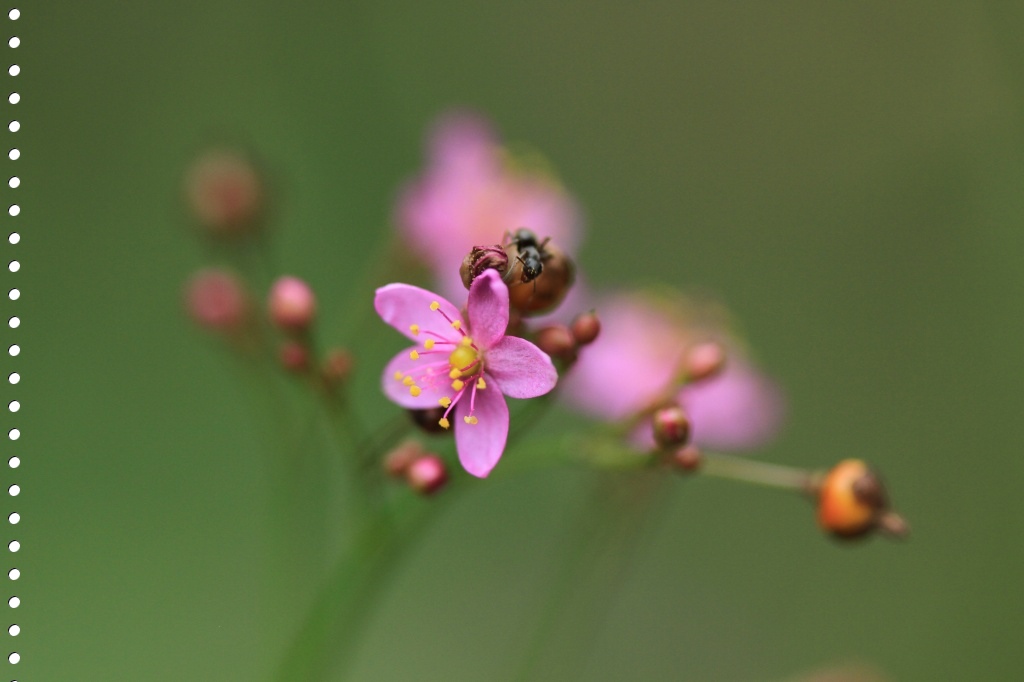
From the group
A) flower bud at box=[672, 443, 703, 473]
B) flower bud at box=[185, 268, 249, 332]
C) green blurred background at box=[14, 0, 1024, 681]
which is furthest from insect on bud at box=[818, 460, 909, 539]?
green blurred background at box=[14, 0, 1024, 681]

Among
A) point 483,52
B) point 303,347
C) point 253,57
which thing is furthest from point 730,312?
point 303,347

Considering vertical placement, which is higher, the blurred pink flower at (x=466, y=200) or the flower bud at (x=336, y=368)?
the blurred pink flower at (x=466, y=200)

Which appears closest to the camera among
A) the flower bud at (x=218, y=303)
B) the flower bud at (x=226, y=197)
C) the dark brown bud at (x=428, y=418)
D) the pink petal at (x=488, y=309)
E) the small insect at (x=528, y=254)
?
the pink petal at (x=488, y=309)

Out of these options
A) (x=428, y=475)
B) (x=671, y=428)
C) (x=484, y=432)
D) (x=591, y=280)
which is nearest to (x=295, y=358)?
(x=428, y=475)

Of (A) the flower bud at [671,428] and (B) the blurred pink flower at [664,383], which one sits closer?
(A) the flower bud at [671,428]

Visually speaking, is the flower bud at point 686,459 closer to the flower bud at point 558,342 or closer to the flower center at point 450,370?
the flower bud at point 558,342

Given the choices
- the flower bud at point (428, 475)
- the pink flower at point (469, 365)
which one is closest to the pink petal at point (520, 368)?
the pink flower at point (469, 365)

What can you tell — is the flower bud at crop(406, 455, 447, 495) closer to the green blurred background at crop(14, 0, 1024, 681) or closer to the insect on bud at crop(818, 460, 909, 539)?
the insect on bud at crop(818, 460, 909, 539)

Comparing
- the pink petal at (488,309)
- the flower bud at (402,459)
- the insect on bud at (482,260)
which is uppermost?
the insect on bud at (482,260)
